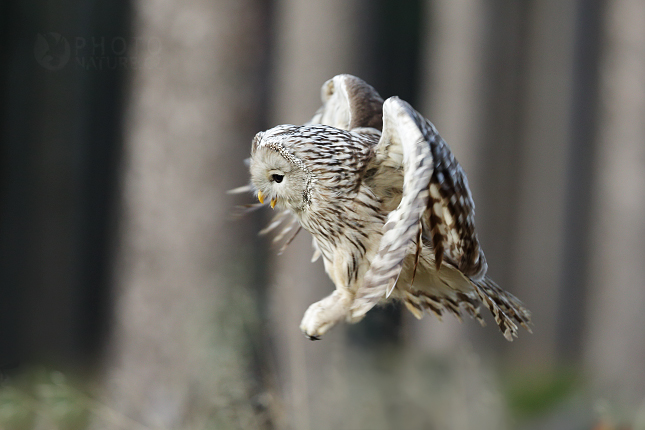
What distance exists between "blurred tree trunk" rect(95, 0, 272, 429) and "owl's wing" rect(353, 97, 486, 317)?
264 cm

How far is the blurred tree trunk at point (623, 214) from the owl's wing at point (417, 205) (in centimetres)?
458

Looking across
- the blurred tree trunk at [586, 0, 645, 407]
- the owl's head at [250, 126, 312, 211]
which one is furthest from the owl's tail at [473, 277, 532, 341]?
the blurred tree trunk at [586, 0, 645, 407]

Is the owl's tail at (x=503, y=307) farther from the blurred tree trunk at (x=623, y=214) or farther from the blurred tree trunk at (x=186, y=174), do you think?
the blurred tree trunk at (x=623, y=214)

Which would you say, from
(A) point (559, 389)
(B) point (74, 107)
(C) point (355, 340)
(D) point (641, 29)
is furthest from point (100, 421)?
(D) point (641, 29)

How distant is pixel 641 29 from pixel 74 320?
19.3 feet

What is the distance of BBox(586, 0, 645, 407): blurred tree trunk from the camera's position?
16.7ft

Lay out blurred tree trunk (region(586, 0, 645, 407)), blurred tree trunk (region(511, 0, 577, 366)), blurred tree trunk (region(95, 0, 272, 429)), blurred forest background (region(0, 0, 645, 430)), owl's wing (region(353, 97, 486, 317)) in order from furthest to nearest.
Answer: blurred tree trunk (region(511, 0, 577, 366)) < blurred tree trunk (region(586, 0, 645, 407)) < blurred tree trunk (region(95, 0, 272, 429)) < blurred forest background (region(0, 0, 645, 430)) < owl's wing (region(353, 97, 486, 317))

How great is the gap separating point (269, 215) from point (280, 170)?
325cm

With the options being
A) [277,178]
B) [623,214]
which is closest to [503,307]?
[277,178]

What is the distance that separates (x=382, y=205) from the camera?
90 cm

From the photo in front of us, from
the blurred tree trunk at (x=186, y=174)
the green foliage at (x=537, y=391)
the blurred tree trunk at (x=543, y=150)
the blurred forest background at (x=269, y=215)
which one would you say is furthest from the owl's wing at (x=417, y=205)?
the blurred tree trunk at (x=543, y=150)

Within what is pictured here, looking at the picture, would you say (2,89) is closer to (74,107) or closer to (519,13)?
(74,107)

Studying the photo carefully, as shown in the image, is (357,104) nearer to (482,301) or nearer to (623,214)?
(482,301)

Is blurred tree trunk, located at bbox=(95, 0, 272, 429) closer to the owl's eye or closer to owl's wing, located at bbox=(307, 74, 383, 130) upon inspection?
owl's wing, located at bbox=(307, 74, 383, 130)
